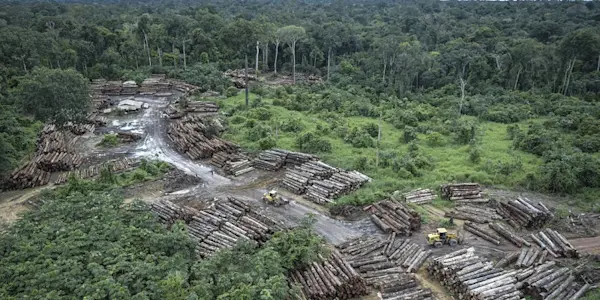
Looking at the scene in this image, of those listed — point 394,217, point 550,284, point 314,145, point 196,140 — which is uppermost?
point 314,145

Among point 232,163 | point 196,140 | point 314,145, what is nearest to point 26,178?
point 196,140

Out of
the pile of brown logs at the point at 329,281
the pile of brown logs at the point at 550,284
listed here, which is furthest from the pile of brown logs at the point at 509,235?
the pile of brown logs at the point at 329,281

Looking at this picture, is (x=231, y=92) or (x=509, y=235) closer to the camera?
(x=509, y=235)

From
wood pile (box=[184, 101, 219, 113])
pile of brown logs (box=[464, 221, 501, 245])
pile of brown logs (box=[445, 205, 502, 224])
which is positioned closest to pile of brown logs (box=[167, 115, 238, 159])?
wood pile (box=[184, 101, 219, 113])

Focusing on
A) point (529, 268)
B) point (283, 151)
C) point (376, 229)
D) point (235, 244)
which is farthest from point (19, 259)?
point (529, 268)

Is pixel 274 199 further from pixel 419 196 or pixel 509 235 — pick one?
pixel 509 235

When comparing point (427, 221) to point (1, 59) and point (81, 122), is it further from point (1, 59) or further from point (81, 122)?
point (1, 59)
